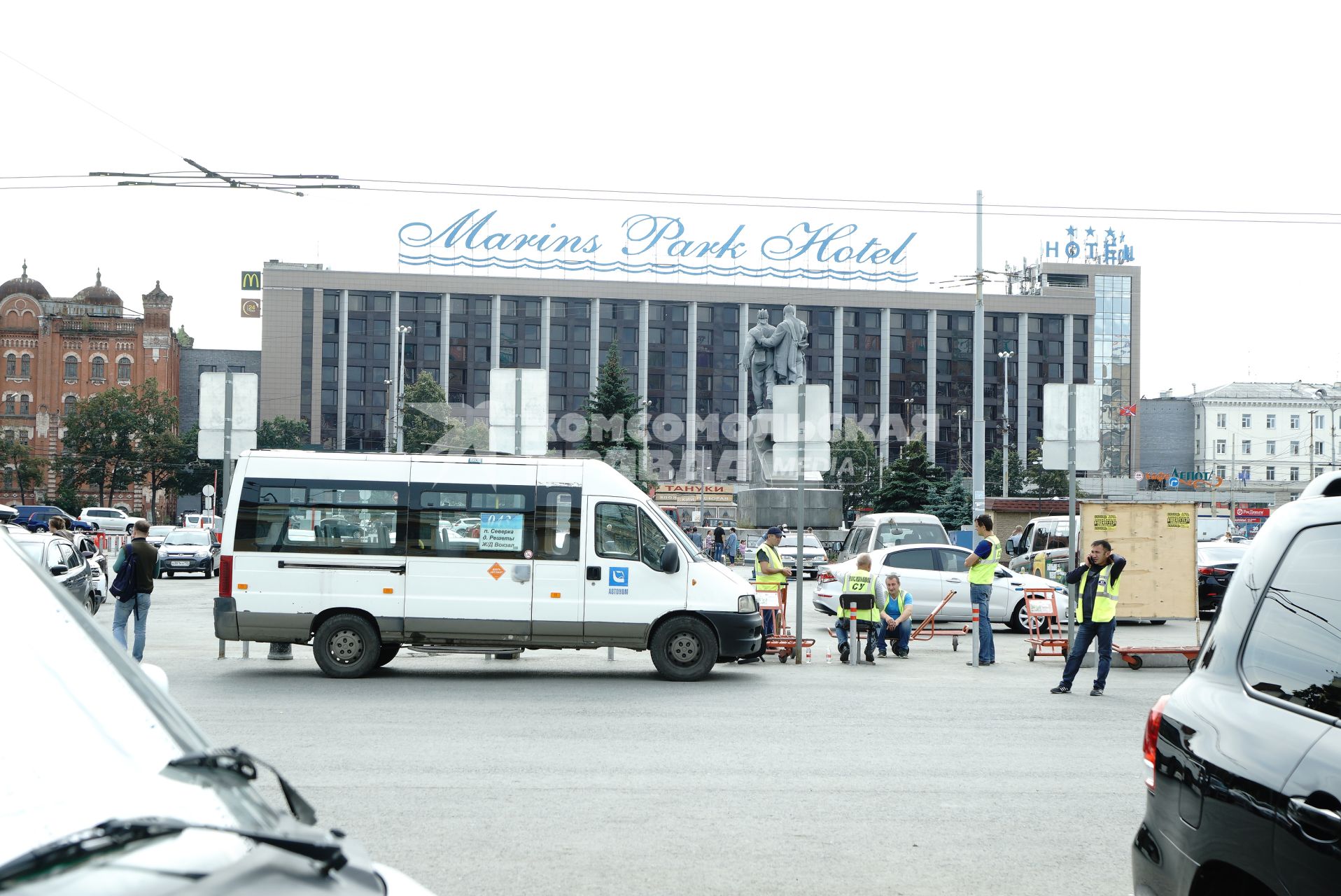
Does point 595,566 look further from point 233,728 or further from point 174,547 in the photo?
point 174,547

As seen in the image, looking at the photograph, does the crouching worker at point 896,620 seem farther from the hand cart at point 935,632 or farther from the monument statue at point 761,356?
the monument statue at point 761,356

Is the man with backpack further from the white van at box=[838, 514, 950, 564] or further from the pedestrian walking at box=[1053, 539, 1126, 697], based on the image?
the white van at box=[838, 514, 950, 564]

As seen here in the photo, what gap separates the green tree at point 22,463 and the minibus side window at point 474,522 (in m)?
79.1

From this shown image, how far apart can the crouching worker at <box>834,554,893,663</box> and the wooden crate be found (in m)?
3.98

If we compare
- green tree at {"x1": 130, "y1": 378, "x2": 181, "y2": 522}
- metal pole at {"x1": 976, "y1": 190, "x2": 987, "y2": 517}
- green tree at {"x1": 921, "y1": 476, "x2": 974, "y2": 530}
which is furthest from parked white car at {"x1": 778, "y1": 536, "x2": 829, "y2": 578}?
green tree at {"x1": 130, "y1": 378, "x2": 181, "y2": 522}

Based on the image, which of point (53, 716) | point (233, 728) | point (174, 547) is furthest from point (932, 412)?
point (53, 716)

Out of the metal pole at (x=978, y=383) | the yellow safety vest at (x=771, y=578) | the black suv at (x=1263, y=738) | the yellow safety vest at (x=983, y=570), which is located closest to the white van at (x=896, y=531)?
the metal pole at (x=978, y=383)

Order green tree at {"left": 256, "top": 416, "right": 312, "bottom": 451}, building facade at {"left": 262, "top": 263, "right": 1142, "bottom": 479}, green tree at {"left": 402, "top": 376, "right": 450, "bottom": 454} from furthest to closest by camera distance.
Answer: building facade at {"left": 262, "top": 263, "right": 1142, "bottom": 479}, green tree at {"left": 256, "top": 416, "right": 312, "bottom": 451}, green tree at {"left": 402, "top": 376, "right": 450, "bottom": 454}

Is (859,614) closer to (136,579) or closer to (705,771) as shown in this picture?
(705,771)

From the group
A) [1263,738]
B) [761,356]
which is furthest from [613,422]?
[1263,738]

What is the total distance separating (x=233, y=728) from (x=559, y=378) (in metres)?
109

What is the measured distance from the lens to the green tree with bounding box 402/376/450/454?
84.2m

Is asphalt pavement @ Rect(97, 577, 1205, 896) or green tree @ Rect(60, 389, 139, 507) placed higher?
green tree @ Rect(60, 389, 139, 507)

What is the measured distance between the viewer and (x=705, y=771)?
8.97 m
